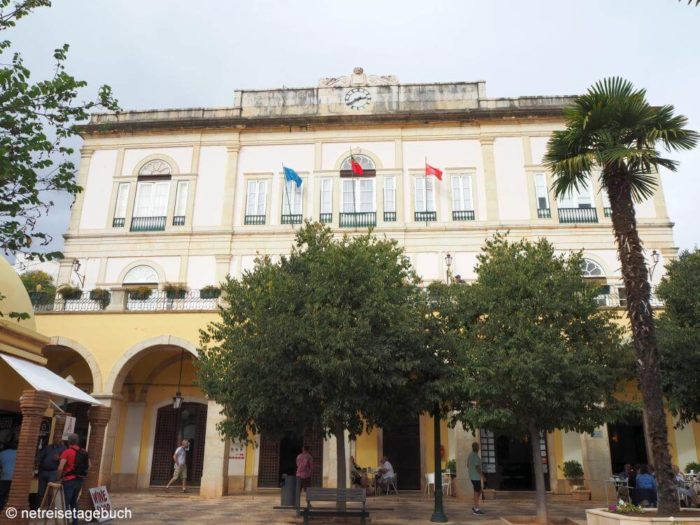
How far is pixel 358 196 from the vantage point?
2303 cm

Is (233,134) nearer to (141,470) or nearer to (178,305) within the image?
(178,305)

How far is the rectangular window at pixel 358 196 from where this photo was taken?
2286 cm

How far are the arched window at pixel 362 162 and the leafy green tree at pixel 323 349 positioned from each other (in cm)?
1092

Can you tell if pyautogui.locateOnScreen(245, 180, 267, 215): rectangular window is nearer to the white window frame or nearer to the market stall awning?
the white window frame

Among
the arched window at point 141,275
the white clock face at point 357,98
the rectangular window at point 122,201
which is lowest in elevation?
the arched window at point 141,275

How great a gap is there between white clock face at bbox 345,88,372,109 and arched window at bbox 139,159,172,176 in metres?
8.01

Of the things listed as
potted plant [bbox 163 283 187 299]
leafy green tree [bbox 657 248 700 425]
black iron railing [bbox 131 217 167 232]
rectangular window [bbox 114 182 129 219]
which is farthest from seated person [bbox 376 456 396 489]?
rectangular window [bbox 114 182 129 219]

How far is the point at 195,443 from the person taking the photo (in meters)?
20.5

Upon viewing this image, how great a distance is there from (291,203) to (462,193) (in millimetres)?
6810

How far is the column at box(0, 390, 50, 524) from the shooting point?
9.02m

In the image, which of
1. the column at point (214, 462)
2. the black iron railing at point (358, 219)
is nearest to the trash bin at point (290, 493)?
the column at point (214, 462)

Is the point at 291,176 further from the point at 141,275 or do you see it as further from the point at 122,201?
the point at 122,201

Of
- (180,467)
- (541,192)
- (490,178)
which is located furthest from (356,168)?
(180,467)

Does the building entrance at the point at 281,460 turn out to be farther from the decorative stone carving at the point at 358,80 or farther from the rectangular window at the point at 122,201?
the decorative stone carving at the point at 358,80
